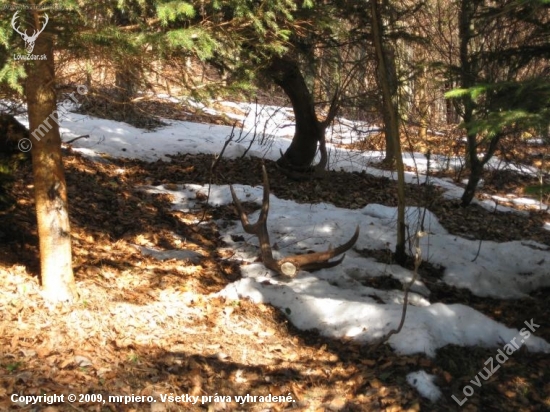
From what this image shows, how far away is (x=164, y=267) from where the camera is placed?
22.0ft

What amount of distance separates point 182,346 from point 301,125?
6968mm

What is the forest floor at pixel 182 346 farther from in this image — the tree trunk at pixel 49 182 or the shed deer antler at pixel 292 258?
the shed deer antler at pixel 292 258

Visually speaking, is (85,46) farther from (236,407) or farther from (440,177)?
(440,177)

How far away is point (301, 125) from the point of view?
1125 centimetres

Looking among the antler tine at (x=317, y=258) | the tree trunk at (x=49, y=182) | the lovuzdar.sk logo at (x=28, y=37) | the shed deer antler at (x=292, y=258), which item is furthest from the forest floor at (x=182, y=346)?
the lovuzdar.sk logo at (x=28, y=37)

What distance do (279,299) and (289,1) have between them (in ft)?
10.2

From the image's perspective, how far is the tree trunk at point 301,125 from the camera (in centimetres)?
1054

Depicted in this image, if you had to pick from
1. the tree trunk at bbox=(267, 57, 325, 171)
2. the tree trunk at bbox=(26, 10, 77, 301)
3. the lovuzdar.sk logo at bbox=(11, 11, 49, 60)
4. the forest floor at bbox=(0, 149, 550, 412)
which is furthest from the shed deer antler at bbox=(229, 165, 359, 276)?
the tree trunk at bbox=(267, 57, 325, 171)

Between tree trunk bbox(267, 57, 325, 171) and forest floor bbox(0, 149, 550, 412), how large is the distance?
4043 mm

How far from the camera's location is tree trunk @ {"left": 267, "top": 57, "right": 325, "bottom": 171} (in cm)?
1054

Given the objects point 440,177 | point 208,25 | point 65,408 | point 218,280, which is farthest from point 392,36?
point 440,177

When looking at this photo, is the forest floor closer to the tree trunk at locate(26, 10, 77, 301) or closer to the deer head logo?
the tree trunk at locate(26, 10, 77, 301)

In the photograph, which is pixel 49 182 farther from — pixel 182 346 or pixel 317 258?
pixel 317 258

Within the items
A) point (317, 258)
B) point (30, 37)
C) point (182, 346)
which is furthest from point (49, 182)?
point (317, 258)
